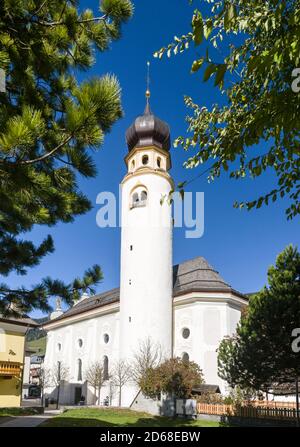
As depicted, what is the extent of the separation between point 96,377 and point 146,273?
11161 millimetres

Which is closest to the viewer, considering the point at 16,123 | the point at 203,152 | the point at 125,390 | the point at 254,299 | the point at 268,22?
the point at 16,123

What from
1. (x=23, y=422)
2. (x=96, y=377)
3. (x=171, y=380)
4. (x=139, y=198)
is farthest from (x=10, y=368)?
(x=139, y=198)

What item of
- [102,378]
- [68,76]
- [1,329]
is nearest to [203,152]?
[68,76]

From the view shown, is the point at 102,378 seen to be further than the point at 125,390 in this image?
Yes

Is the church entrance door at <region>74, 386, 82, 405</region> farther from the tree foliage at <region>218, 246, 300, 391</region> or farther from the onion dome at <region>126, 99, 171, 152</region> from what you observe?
the tree foliage at <region>218, 246, 300, 391</region>

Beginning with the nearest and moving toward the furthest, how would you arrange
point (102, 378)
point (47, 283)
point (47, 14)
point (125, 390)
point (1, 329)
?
1. point (47, 14)
2. point (47, 283)
3. point (1, 329)
4. point (125, 390)
5. point (102, 378)

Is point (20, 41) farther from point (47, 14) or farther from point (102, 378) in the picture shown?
point (102, 378)

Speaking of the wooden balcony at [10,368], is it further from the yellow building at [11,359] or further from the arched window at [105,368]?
the arched window at [105,368]

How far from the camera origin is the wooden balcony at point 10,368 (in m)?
26.5

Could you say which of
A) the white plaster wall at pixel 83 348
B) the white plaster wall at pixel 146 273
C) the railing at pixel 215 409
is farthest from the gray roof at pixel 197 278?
the railing at pixel 215 409

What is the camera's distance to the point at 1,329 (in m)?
27.3

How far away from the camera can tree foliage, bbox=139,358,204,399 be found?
25859 millimetres

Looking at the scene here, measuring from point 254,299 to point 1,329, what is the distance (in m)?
17.2

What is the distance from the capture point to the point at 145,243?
36031 mm
